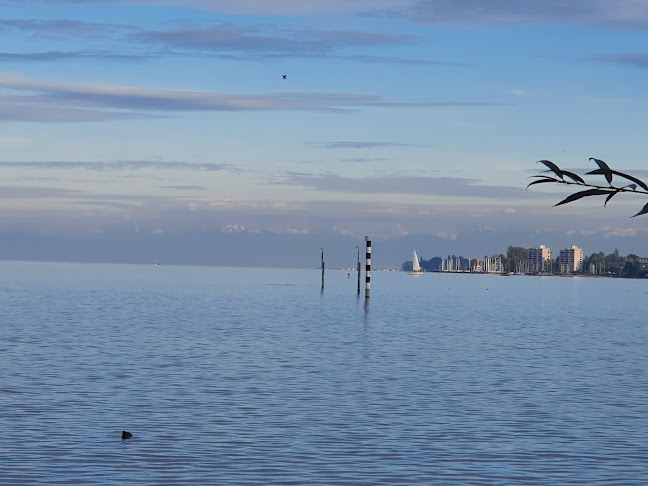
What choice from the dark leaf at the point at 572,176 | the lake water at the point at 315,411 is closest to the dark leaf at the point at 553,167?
the dark leaf at the point at 572,176

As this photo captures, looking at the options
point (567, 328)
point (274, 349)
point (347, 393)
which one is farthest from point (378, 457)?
point (567, 328)

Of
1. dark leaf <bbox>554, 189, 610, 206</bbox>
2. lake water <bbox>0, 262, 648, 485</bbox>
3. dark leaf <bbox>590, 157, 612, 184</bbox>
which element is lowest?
lake water <bbox>0, 262, 648, 485</bbox>

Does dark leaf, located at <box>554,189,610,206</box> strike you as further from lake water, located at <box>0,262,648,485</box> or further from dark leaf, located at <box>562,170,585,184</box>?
lake water, located at <box>0,262,648,485</box>

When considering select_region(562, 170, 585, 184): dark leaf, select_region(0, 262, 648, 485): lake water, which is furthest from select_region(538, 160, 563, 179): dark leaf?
select_region(0, 262, 648, 485): lake water

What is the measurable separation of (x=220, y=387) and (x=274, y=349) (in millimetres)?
18943

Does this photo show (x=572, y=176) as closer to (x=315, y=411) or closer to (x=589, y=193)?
(x=589, y=193)

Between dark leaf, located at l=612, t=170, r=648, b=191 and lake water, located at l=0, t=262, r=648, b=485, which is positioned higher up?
dark leaf, located at l=612, t=170, r=648, b=191

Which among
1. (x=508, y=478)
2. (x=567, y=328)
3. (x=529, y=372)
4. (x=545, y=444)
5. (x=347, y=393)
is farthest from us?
(x=567, y=328)

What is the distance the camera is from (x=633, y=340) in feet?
238

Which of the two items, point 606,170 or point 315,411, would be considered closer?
point 606,170

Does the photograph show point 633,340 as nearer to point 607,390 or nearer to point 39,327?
point 607,390

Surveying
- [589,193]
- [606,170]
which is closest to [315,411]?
[589,193]

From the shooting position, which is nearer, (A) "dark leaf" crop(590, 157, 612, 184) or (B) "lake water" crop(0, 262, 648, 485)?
(A) "dark leaf" crop(590, 157, 612, 184)

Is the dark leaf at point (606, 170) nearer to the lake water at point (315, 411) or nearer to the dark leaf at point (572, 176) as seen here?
the dark leaf at point (572, 176)
